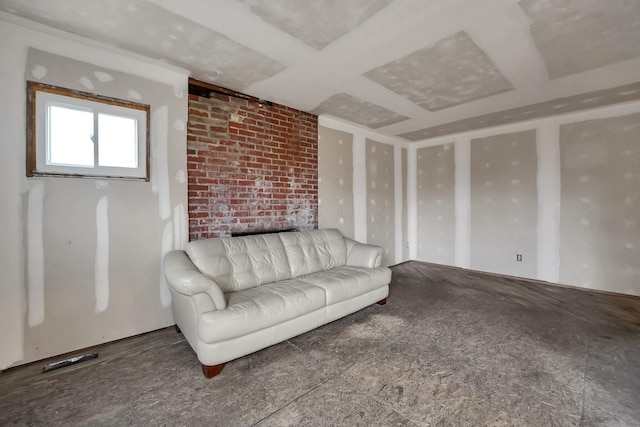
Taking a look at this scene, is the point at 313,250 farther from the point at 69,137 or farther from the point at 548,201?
the point at 548,201

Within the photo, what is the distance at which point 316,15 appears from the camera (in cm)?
175

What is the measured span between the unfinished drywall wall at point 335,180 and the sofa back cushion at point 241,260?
1.21 m

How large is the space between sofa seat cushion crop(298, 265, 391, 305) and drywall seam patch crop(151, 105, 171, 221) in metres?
1.52

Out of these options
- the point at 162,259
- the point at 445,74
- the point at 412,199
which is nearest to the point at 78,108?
the point at 162,259

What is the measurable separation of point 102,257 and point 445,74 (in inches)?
140

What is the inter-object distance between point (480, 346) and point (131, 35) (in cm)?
366

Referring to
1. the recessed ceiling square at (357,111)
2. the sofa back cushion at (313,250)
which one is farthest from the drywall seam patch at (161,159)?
the recessed ceiling square at (357,111)

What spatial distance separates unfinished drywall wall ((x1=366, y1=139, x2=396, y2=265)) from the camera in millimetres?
4551

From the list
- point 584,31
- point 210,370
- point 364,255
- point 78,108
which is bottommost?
point 210,370

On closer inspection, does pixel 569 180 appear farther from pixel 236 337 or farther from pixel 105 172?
pixel 105 172

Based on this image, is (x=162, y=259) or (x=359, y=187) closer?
(x=162, y=259)

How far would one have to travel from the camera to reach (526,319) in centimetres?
261

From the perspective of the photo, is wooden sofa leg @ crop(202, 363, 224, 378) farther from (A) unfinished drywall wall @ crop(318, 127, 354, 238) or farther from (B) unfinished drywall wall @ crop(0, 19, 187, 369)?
(A) unfinished drywall wall @ crop(318, 127, 354, 238)

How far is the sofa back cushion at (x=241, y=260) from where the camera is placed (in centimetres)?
230
